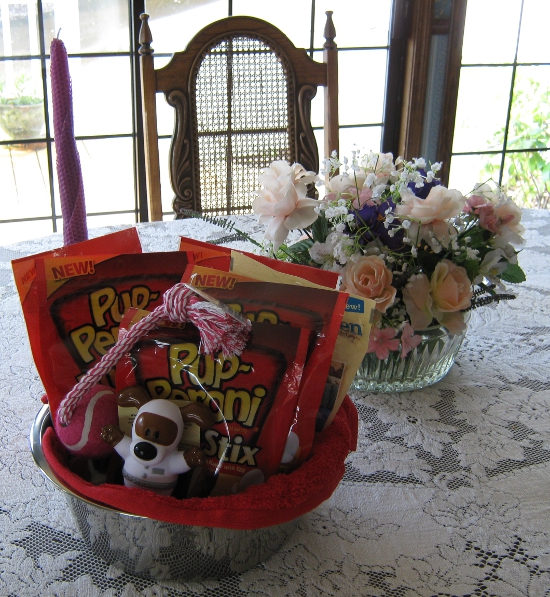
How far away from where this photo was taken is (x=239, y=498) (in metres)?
0.46

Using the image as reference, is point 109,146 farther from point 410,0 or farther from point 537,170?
→ point 537,170

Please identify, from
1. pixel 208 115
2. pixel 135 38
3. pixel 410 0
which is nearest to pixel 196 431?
pixel 208 115

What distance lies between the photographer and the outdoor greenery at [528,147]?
110 inches

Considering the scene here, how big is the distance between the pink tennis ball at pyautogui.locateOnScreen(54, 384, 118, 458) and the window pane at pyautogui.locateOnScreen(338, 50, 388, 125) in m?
2.27

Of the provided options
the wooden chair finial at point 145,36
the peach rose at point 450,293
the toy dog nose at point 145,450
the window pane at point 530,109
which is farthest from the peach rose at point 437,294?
the window pane at point 530,109

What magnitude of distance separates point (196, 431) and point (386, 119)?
7.63 feet

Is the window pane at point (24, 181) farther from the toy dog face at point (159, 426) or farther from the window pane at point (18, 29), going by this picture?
the toy dog face at point (159, 426)

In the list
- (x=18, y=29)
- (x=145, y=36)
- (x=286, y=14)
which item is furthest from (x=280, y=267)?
(x=286, y=14)

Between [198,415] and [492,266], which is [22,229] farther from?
[198,415]

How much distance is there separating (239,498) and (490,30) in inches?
103

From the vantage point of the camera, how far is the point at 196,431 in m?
0.49

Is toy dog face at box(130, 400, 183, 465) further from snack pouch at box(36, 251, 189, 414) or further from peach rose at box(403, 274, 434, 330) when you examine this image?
peach rose at box(403, 274, 434, 330)

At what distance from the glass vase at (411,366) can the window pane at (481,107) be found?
84.2 inches

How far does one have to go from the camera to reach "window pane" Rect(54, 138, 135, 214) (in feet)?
7.84
